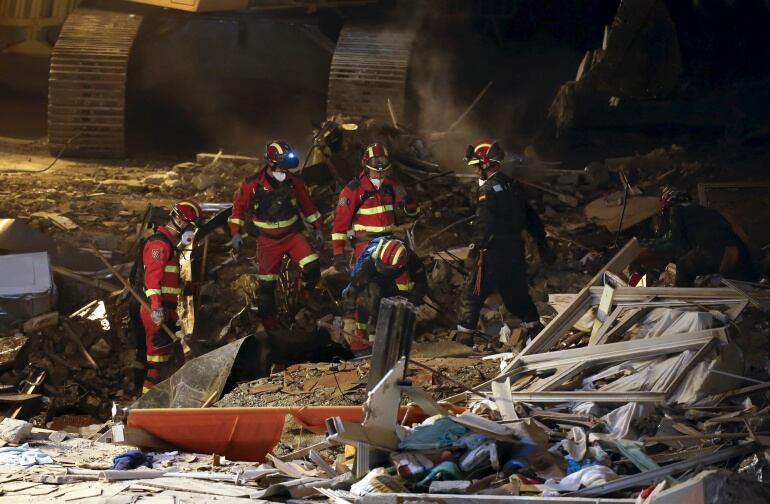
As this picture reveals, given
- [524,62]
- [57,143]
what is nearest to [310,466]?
[57,143]

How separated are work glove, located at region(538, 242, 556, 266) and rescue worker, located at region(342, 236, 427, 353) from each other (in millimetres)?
1350

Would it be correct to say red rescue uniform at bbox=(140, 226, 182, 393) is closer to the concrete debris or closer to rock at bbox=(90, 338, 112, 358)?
the concrete debris

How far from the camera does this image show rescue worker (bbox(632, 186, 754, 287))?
11719 millimetres

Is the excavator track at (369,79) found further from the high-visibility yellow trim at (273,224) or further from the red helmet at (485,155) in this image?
the red helmet at (485,155)

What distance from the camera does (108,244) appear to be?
13078 mm

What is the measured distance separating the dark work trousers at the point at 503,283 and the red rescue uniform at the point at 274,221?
1.55 m

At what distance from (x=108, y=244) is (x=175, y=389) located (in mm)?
3370

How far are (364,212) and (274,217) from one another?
0.87m

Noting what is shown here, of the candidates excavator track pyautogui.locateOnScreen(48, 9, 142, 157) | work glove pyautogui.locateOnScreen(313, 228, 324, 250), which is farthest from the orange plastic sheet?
excavator track pyautogui.locateOnScreen(48, 9, 142, 157)

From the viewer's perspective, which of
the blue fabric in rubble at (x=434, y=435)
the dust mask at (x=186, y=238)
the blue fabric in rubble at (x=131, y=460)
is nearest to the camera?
the blue fabric in rubble at (x=434, y=435)

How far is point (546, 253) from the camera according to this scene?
40.1 feet

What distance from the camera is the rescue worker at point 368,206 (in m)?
11.9

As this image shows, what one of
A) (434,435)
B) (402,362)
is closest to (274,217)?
(402,362)

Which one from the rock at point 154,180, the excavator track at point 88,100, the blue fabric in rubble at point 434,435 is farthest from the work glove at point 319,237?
the blue fabric in rubble at point 434,435
